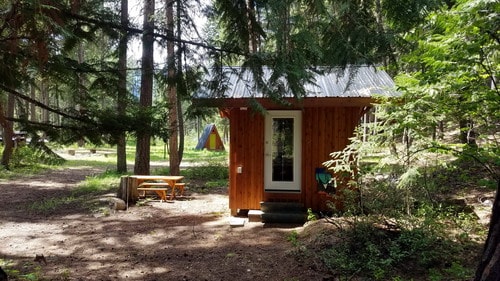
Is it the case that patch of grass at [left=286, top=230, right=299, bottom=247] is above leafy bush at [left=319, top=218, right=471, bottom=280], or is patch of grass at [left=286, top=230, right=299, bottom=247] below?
below

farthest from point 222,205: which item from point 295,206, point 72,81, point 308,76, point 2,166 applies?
Result: point 2,166

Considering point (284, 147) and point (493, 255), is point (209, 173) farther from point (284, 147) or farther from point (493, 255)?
point (493, 255)

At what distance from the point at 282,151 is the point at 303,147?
49cm

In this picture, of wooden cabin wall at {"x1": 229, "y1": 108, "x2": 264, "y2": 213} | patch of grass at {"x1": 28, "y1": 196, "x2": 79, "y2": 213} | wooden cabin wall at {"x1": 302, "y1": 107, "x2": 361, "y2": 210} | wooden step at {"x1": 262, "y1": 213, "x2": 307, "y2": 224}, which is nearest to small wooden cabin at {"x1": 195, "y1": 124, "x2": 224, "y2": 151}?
patch of grass at {"x1": 28, "y1": 196, "x2": 79, "y2": 213}

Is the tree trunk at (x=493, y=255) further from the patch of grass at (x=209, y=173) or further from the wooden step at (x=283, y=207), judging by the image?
the patch of grass at (x=209, y=173)

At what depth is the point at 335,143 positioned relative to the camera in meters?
8.02

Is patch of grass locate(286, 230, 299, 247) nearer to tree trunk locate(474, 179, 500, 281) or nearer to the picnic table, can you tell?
tree trunk locate(474, 179, 500, 281)

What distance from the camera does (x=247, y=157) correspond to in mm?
8273

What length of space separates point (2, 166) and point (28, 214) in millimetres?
9475

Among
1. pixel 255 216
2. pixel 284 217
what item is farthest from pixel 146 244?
pixel 284 217

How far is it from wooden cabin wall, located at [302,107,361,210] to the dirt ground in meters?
0.93

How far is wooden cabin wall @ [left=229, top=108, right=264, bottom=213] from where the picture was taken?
823cm

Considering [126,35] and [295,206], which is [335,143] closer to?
[295,206]

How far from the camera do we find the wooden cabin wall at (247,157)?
27.0 feet
